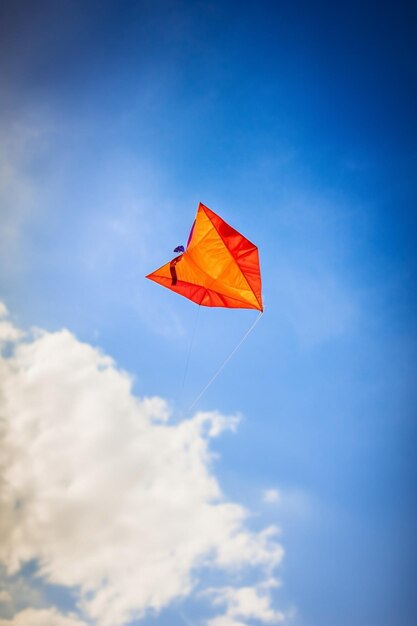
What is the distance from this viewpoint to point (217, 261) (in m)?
11.0

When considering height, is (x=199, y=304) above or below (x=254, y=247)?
below

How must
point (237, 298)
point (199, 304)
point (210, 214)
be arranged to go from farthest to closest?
1. point (199, 304)
2. point (237, 298)
3. point (210, 214)

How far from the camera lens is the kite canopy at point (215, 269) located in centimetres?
1049

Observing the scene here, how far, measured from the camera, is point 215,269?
11102 millimetres

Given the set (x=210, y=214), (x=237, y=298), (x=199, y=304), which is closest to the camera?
(x=210, y=214)

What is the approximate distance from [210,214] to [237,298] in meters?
2.70

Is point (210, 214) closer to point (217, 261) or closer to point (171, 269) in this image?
point (217, 261)

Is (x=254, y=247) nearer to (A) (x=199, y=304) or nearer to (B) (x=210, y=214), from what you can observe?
(B) (x=210, y=214)

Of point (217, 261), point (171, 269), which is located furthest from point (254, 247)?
point (171, 269)

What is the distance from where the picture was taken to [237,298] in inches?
439

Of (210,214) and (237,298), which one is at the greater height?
(210,214)

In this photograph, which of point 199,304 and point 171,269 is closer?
point 171,269

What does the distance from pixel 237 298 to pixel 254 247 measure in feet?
5.59

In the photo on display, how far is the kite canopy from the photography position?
10492 millimetres
